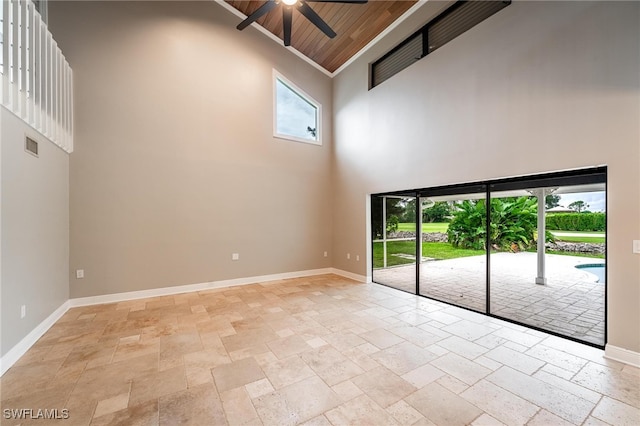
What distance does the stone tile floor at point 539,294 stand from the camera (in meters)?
3.38

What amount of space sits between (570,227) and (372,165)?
Answer: 336 cm

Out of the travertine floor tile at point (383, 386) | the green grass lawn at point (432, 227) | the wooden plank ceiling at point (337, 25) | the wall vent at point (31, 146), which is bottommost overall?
the travertine floor tile at point (383, 386)

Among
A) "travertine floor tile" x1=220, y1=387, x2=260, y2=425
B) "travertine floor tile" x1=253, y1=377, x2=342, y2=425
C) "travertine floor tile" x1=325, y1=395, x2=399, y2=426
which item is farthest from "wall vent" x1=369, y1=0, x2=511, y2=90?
"travertine floor tile" x1=220, y1=387, x2=260, y2=425

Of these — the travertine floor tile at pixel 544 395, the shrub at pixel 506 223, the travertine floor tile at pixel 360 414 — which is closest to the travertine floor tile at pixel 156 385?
the travertine floor tile at pixel 360 414

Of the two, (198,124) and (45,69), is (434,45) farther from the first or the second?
(45,69)

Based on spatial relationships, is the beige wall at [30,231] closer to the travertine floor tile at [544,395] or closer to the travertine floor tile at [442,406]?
the travertine floor tile at [442,406]

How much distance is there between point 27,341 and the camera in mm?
2953

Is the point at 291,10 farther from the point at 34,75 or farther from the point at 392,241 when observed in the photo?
the point at 392,241

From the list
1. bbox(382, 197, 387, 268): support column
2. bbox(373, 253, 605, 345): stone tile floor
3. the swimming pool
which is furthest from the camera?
bbox(382, 197, 387, 268): support column

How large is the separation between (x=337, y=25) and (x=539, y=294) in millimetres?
6135

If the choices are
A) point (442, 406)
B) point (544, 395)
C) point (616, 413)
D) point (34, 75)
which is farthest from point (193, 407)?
point (34, 75)

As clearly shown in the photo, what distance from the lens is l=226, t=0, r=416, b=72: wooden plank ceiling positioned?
16.4 ft

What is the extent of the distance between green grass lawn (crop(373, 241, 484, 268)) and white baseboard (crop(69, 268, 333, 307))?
1691 mm

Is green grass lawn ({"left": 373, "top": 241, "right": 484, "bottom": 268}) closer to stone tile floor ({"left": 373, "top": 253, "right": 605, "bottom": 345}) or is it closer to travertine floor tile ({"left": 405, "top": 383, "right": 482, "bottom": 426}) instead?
stone tile floor ({"left": 373, "top": 253, "right": 605, "bottom": 345})
